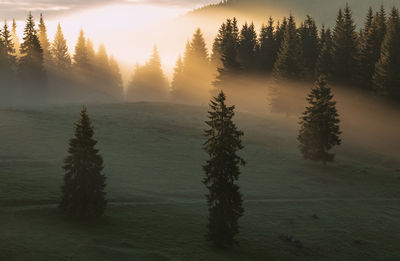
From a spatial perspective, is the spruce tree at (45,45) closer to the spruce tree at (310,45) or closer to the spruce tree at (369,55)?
the spruce tree at (310,45)

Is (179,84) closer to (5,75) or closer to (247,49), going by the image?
(247,49)

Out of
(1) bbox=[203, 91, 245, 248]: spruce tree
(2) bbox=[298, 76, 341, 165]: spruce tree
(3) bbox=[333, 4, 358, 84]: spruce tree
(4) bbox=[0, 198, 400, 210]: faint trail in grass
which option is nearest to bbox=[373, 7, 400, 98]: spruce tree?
(3) bbox=[333, 4, 358, 84]: spruce tree

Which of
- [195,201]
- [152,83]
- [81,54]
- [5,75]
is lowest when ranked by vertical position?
[195,201]

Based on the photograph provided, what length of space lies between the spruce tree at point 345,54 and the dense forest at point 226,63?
178mm

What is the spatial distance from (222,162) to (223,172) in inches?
28.8

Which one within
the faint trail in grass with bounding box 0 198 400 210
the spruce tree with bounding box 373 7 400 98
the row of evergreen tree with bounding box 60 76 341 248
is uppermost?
the spruce tree with bounding box 373 7 400 98

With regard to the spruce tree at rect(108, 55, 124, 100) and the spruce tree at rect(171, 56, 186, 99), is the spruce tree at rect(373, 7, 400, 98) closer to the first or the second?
the spruce tree at rect(171, 56, 186, 99)

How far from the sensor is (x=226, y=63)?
319ft

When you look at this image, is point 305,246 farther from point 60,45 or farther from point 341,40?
point 60,45

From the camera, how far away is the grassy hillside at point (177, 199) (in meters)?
30.3

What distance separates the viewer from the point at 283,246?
33.6 meters

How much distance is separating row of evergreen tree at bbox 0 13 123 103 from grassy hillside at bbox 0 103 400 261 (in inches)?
1284

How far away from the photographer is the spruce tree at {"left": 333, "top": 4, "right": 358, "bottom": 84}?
8738 centimetres

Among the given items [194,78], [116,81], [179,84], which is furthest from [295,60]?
[116,81]
